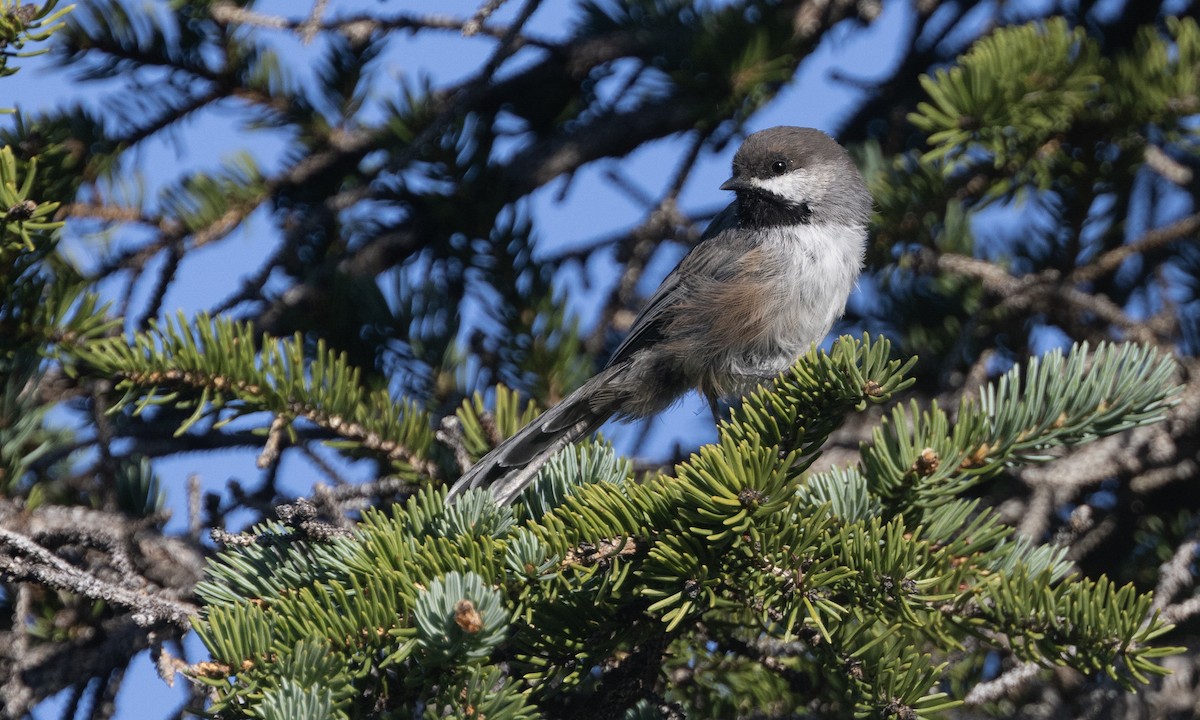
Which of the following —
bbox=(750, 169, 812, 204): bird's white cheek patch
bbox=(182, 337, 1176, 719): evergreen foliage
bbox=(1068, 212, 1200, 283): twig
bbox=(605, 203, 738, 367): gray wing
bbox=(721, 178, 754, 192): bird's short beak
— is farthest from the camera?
bbox=(750, 169, 812, 204): bird's white cheek patch

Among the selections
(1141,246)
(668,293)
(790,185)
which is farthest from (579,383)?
(1141,246)

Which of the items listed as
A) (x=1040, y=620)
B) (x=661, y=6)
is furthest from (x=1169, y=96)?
(x=1040, y=620)

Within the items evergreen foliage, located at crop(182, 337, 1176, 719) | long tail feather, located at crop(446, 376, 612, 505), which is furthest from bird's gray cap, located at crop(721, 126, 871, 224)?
evergreen foliage, located at crop(182, 337, 1176, 719)

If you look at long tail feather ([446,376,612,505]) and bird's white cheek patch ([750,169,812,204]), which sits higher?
bird's white cheek patch ([750,169,812,204])

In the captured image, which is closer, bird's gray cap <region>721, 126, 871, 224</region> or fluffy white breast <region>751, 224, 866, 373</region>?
fluffy white breast <region>751, 224, 866, 373</region>

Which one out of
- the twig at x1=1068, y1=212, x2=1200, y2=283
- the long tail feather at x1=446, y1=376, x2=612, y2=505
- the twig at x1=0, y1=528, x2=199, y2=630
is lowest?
the long tail feather at x1=446, y1=376, x2=612, y2=505

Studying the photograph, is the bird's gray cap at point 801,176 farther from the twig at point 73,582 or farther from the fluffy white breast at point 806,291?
the twig at point 73,582

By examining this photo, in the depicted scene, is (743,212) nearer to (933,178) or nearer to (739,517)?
(933,178)

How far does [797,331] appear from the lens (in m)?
4.08

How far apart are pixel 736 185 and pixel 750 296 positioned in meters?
0.48

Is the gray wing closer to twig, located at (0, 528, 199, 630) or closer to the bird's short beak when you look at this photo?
the bird's short beak

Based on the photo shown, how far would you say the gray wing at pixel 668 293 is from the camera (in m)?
4.02

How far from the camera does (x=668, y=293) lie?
418 cm

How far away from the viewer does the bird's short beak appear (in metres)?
4.21
